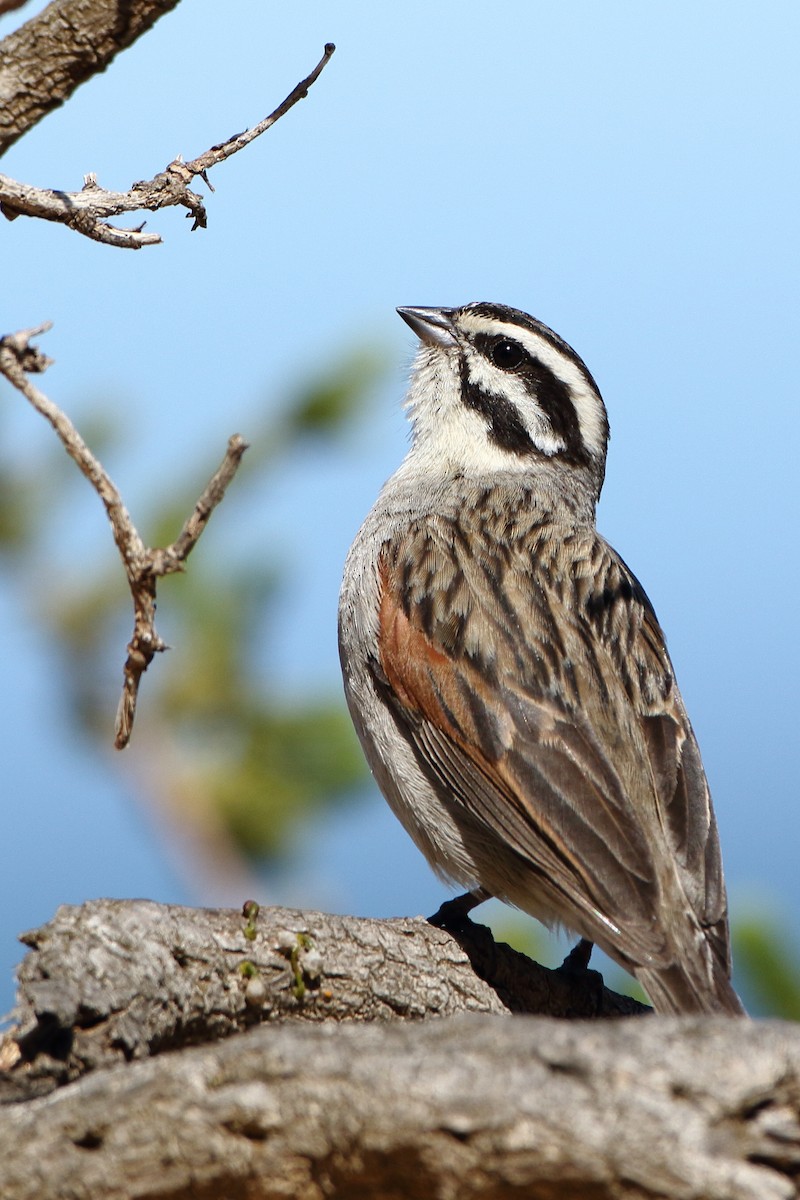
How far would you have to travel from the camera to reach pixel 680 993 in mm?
4844

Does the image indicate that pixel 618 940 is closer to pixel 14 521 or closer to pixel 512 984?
pixel 512 984

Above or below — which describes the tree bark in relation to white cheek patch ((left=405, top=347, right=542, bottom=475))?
below

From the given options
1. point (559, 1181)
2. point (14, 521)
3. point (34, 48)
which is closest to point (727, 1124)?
point (559, 1181)

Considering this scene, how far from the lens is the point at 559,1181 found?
288cm

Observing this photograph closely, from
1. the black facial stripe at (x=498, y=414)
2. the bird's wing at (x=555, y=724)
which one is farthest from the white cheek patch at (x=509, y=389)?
the bird's wing at (x=555, y=724)

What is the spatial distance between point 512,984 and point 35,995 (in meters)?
2.19

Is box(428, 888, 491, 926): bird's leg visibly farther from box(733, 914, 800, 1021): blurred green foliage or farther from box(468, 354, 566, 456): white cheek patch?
box(468, 354, 566, 456): white cheek patch

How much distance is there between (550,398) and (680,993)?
154 inches

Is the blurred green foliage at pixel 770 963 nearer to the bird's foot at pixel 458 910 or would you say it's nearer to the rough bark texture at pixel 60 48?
the bird's foot at pixel 458 910

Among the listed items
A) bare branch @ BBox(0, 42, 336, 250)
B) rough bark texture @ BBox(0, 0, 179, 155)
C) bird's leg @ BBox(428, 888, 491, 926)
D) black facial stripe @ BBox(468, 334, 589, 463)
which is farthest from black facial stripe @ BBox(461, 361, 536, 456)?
rough bark texture @ BBox(0, 0, 179, 155)

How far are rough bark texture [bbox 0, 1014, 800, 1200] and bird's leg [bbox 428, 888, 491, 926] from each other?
9.20ft

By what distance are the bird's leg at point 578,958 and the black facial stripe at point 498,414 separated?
2.83 m

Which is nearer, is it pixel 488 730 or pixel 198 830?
pixel 488 730

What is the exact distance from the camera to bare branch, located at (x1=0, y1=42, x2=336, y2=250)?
414 cm
